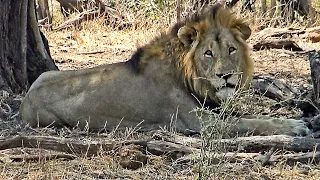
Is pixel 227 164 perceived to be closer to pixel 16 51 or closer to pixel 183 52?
pixel 183 52

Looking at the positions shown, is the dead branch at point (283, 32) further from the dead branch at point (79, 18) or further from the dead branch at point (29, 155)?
the dead branch at point (29, 155)

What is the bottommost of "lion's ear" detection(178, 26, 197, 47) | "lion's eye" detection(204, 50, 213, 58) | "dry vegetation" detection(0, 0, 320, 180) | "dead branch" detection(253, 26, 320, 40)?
"dry vegetation" detection(0, 0, 320, 180)

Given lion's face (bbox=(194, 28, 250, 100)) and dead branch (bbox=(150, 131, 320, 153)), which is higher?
lion's face (bbox=(194, 28, 250, 100))

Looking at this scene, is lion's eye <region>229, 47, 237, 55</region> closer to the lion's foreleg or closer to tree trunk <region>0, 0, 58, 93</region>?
the lion's foreleg

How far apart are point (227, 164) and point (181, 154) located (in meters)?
0.40

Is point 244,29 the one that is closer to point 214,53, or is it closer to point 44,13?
point 214,53

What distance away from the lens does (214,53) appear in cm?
496

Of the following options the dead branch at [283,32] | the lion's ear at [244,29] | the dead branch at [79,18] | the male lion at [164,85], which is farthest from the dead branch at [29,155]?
the dead branch at [79,18]

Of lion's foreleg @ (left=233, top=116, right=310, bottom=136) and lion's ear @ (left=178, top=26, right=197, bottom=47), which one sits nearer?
lion's foreleg @ (left=233, top=116, right=310, bottom=136)

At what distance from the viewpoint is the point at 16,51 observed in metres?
6.88

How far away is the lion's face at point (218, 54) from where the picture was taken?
4.87 m

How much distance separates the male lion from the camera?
496 cm

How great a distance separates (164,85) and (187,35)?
0.46 meters

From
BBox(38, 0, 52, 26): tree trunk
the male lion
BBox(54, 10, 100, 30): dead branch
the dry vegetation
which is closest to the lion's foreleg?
the male lion
